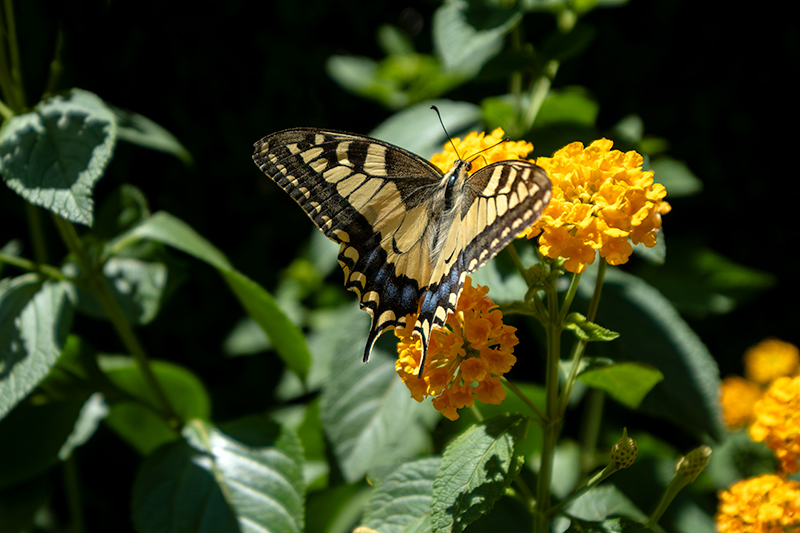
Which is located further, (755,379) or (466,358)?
(755,379)

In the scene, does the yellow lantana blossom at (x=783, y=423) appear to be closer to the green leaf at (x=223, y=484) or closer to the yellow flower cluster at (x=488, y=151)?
the yellow flower cluster at (x=488, y=151)

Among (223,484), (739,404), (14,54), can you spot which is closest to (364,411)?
(223,484)

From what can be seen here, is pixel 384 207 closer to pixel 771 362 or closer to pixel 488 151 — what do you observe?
pixel 488 151

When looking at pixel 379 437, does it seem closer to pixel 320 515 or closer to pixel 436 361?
pixel 320 515

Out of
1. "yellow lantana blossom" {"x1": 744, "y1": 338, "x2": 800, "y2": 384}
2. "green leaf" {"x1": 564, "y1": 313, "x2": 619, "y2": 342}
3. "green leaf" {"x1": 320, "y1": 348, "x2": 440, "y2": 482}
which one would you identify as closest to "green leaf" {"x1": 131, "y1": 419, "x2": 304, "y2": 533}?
"green leaf" {"x1": 320, "y1": 348, "x2": 440, "y2": 482}

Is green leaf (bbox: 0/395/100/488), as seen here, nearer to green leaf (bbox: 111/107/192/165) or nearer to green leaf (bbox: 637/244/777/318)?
green leaf (bbox: 111/107/192/165)

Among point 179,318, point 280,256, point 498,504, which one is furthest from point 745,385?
point 179,318

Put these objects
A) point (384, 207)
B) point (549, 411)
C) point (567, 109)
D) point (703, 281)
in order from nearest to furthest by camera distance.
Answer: point (549, 411), point (384, 207), point (567, 109), point (703, 281)
